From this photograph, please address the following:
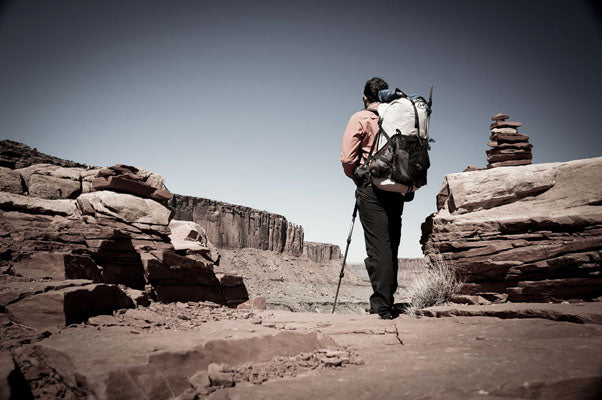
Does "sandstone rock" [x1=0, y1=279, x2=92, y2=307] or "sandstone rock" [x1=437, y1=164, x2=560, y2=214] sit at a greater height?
"sandstone rock" [x1=437, y1=164, x2=560, y2=214]

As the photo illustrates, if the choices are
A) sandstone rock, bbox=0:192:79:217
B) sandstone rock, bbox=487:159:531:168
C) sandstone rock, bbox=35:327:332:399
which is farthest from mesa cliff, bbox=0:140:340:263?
sandstone rock, bbox=487:159:531:168

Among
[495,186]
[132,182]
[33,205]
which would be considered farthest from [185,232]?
[495,186]

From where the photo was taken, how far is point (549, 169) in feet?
20.8

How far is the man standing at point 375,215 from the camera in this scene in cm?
424

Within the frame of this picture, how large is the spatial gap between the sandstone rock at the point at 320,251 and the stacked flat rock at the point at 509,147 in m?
100

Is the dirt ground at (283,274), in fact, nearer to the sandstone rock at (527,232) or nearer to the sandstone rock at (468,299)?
the sandstone rock at (527,232)

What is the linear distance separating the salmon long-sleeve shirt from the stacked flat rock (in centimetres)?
612

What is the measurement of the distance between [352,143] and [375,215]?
3.18 ft

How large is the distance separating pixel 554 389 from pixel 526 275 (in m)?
4.49

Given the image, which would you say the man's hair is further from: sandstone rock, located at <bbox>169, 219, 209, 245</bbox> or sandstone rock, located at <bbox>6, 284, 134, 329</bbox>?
sandstone rock, located at <bbox>169, 219, 209, 245</bbox>

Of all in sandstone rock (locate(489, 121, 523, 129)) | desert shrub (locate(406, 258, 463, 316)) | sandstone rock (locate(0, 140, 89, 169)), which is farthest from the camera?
sandstone rock (locate(0, 140, 89, 169))

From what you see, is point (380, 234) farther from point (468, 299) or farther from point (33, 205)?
point (33, 205)

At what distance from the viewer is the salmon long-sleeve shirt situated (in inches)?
176

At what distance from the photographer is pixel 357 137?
447 cm
